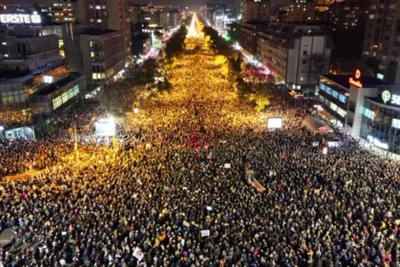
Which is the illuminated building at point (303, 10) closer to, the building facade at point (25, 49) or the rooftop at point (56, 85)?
the rooftop at point (56, 85)

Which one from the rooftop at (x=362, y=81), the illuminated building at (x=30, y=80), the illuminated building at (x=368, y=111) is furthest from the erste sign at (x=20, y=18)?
the illuminated building at (x=368, y=111)

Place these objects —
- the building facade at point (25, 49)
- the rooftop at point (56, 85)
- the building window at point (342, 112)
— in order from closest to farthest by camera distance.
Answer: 1. the building window at point (342, 112)
2. the rooftop at point (56, 85)
3. the building facade at point (25, 49)

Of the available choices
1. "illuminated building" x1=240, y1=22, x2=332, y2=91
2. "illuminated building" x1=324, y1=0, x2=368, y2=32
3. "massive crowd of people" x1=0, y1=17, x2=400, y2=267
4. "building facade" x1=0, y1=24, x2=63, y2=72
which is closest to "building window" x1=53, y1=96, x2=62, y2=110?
"building facade" x1=0, y1=24, x2=63, y2=72

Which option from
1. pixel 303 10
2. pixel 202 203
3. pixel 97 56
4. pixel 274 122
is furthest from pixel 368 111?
pixel 303 10

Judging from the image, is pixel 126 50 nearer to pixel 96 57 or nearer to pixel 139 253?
pixel 96 57

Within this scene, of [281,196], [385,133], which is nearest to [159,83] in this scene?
[385,133]

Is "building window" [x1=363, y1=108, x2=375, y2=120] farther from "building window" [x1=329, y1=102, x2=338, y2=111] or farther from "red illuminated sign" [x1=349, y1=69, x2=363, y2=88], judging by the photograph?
"building window" [x1=329, y1=102, x2=338, y2=111]

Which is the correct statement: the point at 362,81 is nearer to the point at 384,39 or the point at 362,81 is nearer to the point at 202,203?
the point at 202,203
